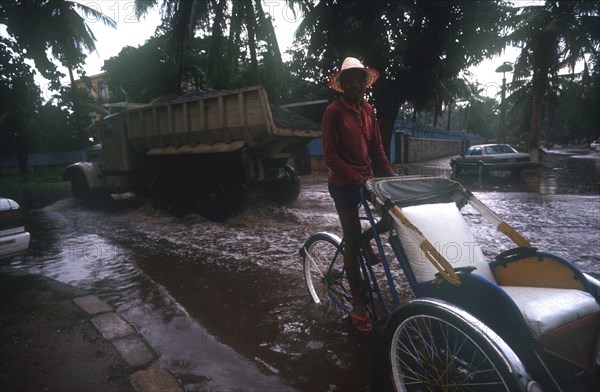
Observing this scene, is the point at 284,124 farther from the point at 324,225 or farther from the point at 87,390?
the point at 87,390

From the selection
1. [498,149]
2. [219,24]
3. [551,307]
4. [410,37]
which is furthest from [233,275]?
[498,149]

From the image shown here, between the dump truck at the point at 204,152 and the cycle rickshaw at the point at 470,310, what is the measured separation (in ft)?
15.6

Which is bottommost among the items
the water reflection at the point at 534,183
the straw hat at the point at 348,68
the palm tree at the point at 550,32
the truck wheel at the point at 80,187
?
the water reflection at the point at 534,183

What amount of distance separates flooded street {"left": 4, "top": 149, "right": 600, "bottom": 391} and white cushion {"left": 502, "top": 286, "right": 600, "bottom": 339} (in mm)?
1111

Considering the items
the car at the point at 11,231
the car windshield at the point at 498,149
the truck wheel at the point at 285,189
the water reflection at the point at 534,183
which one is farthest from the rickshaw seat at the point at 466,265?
the car windshield at the point at 498,149

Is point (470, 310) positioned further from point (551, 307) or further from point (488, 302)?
point (551, 307)

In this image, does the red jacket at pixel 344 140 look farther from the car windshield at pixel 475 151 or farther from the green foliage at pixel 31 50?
the green foliage at pixel 31 50

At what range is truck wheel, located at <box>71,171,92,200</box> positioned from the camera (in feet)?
33.5

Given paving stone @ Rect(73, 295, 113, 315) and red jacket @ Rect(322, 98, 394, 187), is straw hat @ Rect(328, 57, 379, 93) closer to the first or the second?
red jacket @ Rect(322, 98, 394, 187)

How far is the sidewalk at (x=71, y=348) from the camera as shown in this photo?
232cm

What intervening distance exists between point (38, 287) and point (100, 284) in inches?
25.8

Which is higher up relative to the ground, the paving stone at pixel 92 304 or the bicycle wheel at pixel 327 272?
the bicycle wheel at pixel 327 272

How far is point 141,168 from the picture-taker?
375 inches

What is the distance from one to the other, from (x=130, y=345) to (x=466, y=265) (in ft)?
8.19
